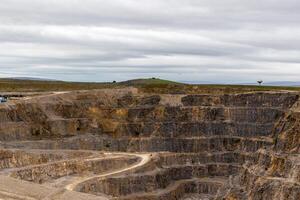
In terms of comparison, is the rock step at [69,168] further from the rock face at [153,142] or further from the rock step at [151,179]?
the rock step at [151,179]

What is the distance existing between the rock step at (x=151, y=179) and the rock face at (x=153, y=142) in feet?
0.51

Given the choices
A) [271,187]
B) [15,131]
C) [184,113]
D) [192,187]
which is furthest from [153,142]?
[271,187]

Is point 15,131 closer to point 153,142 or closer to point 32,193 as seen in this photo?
point 153,142

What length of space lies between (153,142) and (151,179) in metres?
22.2

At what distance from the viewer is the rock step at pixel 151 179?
6769 cm

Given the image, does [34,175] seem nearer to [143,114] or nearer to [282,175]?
[282,175]

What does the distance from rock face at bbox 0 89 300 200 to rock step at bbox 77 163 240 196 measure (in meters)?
0.16

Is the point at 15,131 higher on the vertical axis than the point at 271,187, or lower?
higher

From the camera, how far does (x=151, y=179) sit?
7631cm

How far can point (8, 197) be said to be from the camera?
18.6 metres

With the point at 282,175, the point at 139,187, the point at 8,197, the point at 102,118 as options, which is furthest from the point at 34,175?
the point at 8,197

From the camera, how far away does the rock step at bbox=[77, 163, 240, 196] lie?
67.7 m

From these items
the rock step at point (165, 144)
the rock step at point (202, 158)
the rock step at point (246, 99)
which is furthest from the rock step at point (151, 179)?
the rock step at point (246, 99)

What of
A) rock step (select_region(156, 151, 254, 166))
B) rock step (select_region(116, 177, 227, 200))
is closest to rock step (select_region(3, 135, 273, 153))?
rock step (select_region(156, 151, 254, 166))
